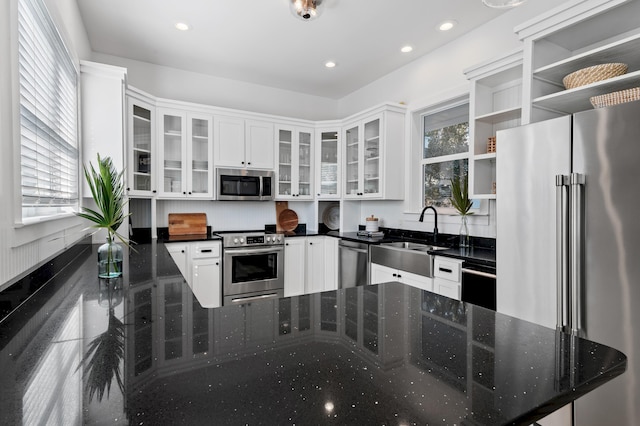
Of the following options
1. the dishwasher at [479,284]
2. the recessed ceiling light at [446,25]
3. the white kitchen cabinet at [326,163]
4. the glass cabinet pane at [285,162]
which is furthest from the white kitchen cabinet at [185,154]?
the dishwasher at [479,284]

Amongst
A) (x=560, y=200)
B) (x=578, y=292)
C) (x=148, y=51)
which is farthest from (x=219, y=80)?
(x=578, y=292)

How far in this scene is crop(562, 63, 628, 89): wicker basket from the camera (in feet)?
6.04

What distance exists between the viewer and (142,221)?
371 centimetres

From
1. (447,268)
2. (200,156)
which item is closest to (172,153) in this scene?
(200,156)

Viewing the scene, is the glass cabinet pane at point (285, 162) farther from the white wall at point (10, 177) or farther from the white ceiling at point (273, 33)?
the white wall at point (10, 177)

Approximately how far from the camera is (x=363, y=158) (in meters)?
4.00

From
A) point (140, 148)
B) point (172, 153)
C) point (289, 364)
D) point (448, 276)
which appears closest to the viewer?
point (289, 364)

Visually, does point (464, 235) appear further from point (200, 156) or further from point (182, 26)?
point (182, 26)

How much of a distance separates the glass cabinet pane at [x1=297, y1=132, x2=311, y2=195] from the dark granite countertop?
10.7 ft

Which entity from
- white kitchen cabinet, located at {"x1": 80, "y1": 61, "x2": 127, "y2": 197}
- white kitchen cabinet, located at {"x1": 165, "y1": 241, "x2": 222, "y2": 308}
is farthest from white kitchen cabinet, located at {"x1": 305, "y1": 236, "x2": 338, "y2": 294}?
white kitchen cabinet, located at {"x1": 80, "y1": 61, "x2": 127, "y2": 197}

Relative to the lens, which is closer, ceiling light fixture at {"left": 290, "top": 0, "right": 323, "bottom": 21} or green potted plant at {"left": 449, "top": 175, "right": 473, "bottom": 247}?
ceiling light fixture at {"left": 290, "top": 0, "right": 323, "bottom": 21}

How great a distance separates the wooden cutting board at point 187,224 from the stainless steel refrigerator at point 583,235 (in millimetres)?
3281

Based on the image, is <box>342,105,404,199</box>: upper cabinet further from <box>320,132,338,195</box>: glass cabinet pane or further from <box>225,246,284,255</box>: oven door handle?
<box>225,246,284,255</box>: oven door handle

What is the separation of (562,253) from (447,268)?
1029 mm
